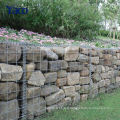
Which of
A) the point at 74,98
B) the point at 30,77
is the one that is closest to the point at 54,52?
the point at 30,77

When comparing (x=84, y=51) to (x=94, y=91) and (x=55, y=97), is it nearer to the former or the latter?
(x=94, y=91)

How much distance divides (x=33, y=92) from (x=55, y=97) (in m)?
0.64

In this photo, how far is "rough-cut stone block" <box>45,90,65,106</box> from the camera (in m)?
3.55

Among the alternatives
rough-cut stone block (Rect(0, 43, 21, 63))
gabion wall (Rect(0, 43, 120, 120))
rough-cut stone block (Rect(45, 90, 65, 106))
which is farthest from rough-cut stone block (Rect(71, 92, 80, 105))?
rough-cut stone block (Rect(0, 43, 21, 63))

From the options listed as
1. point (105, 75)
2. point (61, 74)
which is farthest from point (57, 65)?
point (105, 75)

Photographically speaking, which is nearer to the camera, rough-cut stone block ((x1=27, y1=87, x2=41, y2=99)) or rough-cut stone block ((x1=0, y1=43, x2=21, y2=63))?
rough-cut stone block ((x1=0, y1=43, x2=21, y2=63))

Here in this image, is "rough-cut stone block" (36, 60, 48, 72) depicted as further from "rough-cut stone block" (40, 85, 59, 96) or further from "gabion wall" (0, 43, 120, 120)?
"rough-cut stone block" (40, 85, 59, 96)

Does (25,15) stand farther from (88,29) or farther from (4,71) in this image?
(4,71)

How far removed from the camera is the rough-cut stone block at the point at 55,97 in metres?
3.55

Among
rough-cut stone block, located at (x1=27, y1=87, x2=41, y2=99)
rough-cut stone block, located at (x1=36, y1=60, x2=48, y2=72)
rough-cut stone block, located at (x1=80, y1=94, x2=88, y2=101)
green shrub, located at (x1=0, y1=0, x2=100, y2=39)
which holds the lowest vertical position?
rough-cut stone block, located at (x1=80, y1=94, x2=88, y2=101)

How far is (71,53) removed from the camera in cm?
409

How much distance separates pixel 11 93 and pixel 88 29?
19.6 ft

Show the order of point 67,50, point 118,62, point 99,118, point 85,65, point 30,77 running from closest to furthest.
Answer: point 30,77, point 99,118, point 67,50, point 85,65, point 118,62

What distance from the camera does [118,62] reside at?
20.1ft
